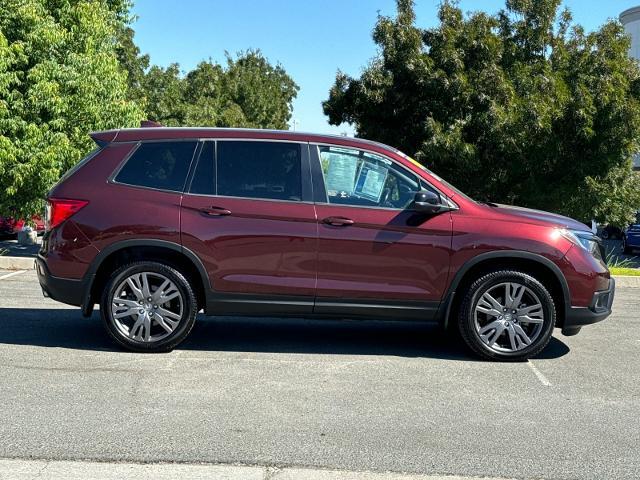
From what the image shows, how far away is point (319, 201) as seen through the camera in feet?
20.3

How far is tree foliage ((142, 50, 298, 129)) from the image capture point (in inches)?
1102

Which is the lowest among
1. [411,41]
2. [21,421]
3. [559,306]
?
[21,421]

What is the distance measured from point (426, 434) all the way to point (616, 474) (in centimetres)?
110

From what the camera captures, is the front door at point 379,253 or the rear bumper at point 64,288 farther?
the rear bumper at point 64,288

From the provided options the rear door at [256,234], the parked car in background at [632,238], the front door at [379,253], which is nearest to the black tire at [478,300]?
the front door at [379,253]

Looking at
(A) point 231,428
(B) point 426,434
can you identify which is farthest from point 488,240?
(A) point 231,428

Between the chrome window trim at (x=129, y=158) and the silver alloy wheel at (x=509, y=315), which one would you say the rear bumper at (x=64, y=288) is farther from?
the silver alloy wheel at (x=509, y=315)

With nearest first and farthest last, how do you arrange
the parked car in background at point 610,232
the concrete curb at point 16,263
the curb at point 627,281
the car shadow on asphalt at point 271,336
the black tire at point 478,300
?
1. the black tire at point 478,300
2. the car shadow on asphalt at point 271,336
3. the curb at point 627,281
4. the concrete curb at point 16,263
5. the parked car in background at point 610,232

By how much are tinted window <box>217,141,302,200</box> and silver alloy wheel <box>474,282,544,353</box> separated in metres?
1.85

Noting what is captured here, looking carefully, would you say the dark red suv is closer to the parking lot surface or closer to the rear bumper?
the rear bumper

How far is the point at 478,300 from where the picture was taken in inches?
244

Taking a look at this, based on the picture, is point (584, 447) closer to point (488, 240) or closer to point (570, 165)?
point (488, 240)

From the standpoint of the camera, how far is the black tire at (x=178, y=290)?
6145 mm

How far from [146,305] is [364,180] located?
83.9 inches
